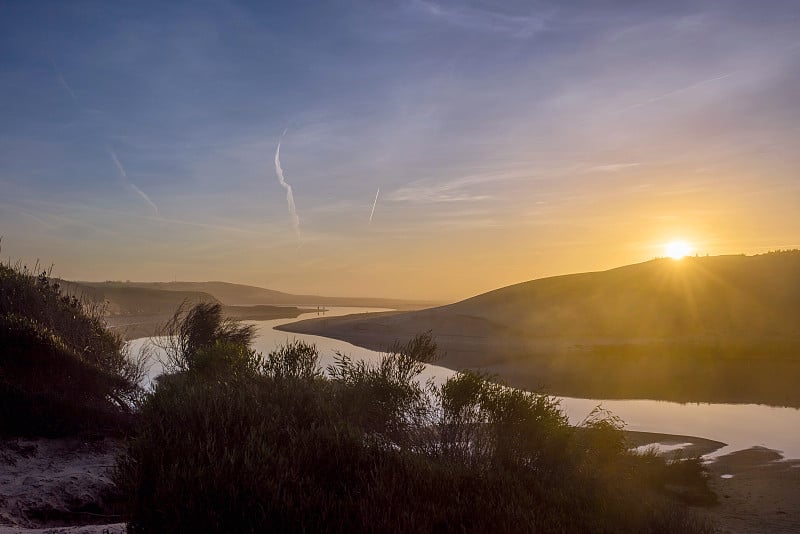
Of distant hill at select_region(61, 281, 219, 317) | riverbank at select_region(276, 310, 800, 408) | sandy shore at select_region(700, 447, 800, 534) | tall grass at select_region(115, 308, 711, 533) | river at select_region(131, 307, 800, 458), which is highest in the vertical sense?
distant hill at select_region(61, 281, 219, 317)

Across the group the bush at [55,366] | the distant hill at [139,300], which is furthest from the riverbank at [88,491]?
the distant hill at [139,300]

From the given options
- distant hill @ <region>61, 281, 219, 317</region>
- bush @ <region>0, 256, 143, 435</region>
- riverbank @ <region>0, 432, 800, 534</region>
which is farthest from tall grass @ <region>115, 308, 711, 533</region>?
A: distant hill @ <region>61, 281, 219, 317</region>

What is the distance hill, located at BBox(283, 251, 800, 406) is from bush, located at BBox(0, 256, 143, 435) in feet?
71.2

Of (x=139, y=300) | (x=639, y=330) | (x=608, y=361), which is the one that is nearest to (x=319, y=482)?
(x=608, y=361)

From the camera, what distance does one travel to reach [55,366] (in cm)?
1380

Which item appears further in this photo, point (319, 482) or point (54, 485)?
point (54, 485)

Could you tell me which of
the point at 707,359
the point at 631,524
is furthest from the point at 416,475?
the point at 707,359

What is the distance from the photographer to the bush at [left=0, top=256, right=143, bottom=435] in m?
11.3

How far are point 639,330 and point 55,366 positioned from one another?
2288 inches

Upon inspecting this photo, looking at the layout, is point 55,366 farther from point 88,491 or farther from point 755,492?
point 755,492

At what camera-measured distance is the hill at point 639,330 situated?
3503cm

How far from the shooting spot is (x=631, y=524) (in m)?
7.52

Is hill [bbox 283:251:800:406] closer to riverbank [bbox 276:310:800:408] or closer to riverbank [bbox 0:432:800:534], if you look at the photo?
riverbank [bbox 276:310:800:408]

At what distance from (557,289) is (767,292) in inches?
975
